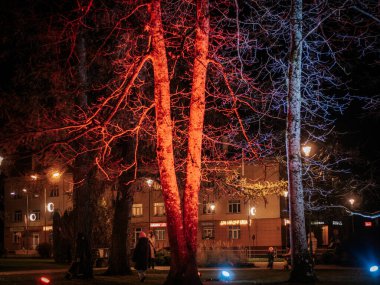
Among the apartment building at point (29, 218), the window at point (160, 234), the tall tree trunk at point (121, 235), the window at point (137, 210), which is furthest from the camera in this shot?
the apartment building at point (29, 218)

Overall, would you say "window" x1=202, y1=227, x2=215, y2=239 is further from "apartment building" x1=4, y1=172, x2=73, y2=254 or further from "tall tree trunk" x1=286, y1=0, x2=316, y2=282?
"tall tree trunk" x1=286, y1=0, x2=316, y2=282

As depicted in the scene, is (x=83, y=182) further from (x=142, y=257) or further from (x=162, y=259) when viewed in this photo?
(x=162, y=259)

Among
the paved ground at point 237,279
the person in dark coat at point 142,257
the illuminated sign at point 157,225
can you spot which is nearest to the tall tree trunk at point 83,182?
the paved ground at point 237,279

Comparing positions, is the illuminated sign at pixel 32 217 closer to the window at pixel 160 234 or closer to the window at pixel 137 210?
the window at pixel 137 210

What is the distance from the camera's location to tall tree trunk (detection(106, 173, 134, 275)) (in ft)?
77.4

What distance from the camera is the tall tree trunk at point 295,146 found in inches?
697

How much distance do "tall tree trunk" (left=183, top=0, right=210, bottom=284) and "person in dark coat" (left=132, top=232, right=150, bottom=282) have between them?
18.3 feet

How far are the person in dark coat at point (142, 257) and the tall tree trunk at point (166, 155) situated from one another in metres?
5.44

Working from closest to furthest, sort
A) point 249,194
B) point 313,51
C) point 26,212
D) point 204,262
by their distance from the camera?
point 313,51 → point 249,194 → point 204,262 → point 26,212

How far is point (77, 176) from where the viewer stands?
68.9 feet

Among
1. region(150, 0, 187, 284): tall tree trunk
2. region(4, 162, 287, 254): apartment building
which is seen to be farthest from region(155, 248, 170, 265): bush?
region(150, 0, 187, 284): tall tree trunk

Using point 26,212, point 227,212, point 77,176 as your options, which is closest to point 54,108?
point 77,176

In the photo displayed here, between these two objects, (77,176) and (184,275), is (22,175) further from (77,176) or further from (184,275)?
(184,275)

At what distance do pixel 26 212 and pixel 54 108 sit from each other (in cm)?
6286
